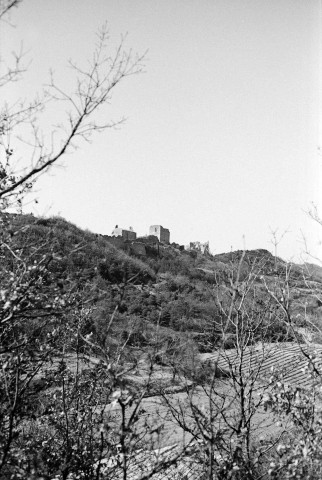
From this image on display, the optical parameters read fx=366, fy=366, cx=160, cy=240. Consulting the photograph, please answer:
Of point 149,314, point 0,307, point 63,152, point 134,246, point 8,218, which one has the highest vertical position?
point 134,246

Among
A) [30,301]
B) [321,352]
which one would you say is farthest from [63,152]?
[321,352]

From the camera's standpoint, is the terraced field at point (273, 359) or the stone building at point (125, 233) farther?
the stone building at point (125, 233)

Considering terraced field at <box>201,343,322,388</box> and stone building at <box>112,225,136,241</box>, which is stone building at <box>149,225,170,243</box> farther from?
terraced field at <box>201,343,322,388</box>

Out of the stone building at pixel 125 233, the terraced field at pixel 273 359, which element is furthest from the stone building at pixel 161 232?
the terraced field at pixel 273 359

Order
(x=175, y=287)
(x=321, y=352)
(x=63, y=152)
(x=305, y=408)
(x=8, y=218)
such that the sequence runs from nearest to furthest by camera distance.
→ (x=63, y=152), (x=305, y=408), (x=8, y=218), (x=321, y=352), (x=175, y=287)

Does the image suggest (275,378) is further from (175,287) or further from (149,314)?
(175,287)

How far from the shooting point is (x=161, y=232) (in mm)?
74562

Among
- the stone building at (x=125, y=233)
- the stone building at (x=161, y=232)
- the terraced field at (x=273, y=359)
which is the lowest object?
the terraced field at (x=273, y=359)

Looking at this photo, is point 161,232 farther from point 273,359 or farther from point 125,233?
point 273,359

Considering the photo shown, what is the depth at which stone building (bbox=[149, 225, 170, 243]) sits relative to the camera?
74.1 metres

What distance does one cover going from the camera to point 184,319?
27.7 metres

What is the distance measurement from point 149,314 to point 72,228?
22.1 metres

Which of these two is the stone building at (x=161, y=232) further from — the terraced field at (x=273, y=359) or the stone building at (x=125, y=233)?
the terraced field at (x=273, y=359)

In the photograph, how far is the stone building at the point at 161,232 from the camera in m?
74.1
